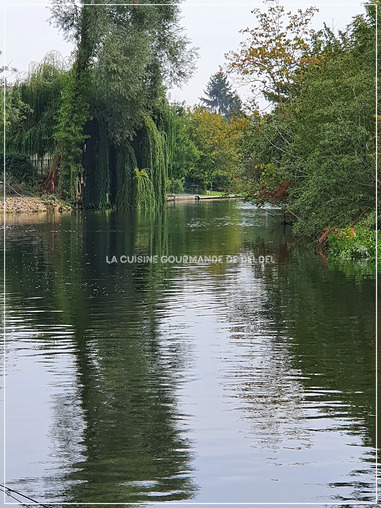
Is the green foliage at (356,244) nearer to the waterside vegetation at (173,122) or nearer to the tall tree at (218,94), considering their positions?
the waterside vegetation at (173,122)

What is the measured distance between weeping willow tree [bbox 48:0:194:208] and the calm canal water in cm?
2908

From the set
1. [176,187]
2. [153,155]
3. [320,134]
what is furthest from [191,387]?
[176,187]

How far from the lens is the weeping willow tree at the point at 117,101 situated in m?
49.5

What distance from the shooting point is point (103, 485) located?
713cm

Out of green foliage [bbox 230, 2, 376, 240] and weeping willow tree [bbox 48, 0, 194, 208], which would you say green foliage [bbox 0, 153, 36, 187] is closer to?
weeping willow tree [bbox 48, 0, 194, 208]

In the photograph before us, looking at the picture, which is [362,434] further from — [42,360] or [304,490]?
[42,360]

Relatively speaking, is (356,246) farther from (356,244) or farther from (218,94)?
(218,94)

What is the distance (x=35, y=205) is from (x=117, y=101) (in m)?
8.59

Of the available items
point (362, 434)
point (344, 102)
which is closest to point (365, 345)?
point (362, 434)

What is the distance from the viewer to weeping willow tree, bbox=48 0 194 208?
162 ft

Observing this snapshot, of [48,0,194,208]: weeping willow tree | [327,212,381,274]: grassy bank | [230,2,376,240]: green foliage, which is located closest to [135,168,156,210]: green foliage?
[48,0,194,208]: weeping willow tree

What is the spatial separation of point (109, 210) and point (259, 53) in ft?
63.8

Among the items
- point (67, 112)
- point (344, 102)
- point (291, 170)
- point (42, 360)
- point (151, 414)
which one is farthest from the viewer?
point (67, 112)

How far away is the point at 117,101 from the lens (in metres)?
51.5
